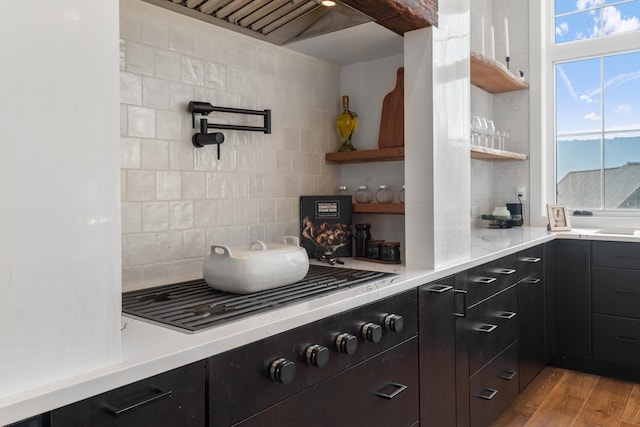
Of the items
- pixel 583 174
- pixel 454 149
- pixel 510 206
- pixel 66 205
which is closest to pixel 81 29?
pixel 66 205

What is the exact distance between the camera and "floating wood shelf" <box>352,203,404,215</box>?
2.18 meters

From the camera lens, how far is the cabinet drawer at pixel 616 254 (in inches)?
113

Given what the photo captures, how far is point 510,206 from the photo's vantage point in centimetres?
371

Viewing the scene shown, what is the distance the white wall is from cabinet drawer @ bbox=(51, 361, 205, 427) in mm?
61

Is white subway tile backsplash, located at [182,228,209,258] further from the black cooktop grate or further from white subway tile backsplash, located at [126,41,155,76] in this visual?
white subway tile backsplash, located at [126,41,155,76]

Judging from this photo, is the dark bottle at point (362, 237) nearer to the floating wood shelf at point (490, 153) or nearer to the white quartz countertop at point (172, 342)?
the white quartz countertop at point (172, 342)

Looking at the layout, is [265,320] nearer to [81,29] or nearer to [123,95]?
[81,29]

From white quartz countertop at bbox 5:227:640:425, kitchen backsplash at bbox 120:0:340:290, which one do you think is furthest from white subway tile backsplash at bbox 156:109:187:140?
white quartz countertop at bbox 5:227:640:425

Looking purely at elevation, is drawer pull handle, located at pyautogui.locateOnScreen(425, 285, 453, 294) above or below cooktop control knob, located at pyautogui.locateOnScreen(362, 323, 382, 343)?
above

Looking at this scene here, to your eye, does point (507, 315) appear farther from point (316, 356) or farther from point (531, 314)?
point (316, 356)

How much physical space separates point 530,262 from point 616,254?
2.15 feet

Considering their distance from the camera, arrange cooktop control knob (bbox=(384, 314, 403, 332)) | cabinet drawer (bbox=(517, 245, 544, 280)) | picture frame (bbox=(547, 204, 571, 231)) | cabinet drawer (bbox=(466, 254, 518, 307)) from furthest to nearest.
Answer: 1. picture frame (bbox=(547, 204, 571, 231))
2. cabinet drawer (bbox=(517, 245, 544, 280))
3. cabinet drawer (bbox=(466, 254, 518, 307))
4. cooktop control knob (bbox=(384, 314, 403, 332))

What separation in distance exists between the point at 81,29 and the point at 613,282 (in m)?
3.14

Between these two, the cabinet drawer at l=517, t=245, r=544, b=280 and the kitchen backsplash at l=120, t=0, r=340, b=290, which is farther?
the cabinet drawer at l=517, t=245, r=544, b=280
